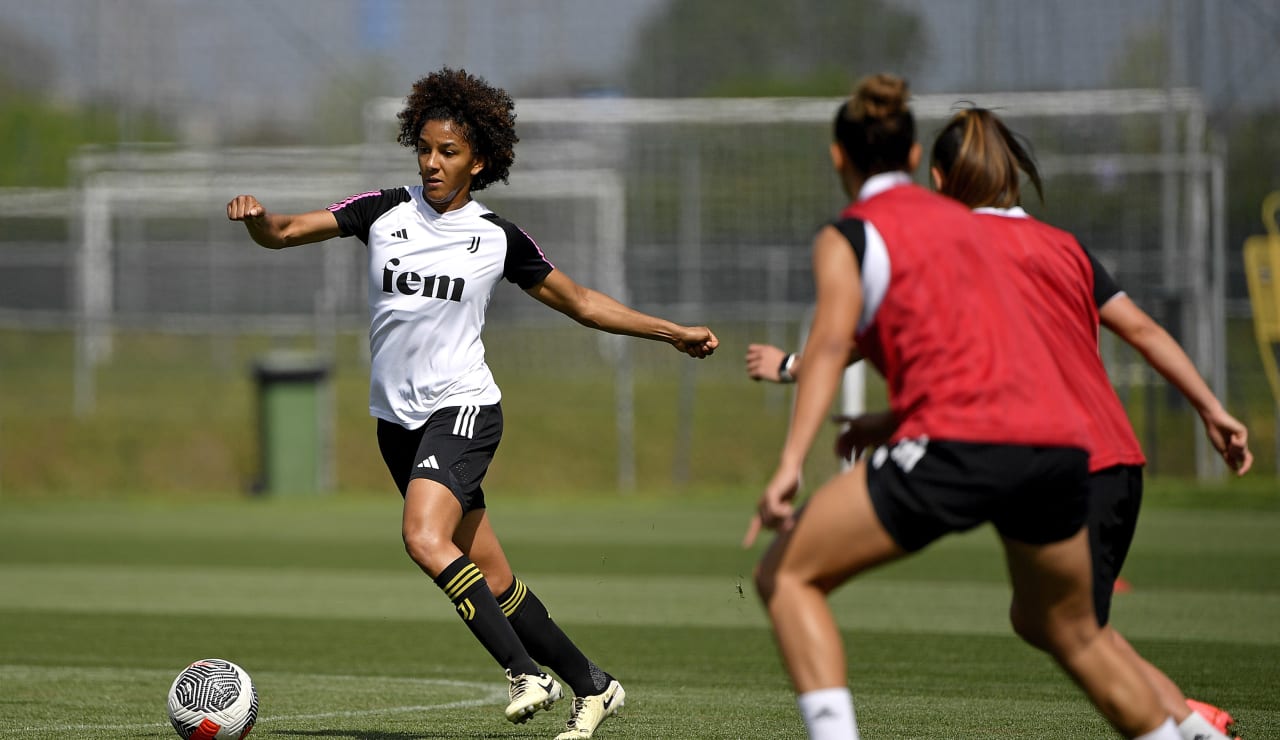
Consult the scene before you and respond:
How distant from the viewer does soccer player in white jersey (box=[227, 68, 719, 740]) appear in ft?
22.0

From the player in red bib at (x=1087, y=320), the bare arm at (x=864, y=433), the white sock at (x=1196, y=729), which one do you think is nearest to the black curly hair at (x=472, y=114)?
the player in red bib at (x=1087, y=320)

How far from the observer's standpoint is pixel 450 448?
6664 millimetres

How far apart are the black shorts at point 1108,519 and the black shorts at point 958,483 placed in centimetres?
77

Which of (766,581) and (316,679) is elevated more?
(766,581)

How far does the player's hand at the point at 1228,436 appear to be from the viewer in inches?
219

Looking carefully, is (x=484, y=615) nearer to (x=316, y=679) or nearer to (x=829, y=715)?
(x=829, y=715)

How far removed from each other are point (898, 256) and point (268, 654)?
622cm

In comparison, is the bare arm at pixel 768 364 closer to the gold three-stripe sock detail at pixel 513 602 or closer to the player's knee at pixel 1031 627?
the player's knee at pixel 1031 627

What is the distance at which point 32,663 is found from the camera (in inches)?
372

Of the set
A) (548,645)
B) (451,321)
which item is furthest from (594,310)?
(548,645)

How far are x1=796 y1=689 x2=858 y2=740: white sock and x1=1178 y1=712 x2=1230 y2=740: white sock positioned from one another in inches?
53.0

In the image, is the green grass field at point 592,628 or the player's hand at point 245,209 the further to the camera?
the green grass field at point 592,628

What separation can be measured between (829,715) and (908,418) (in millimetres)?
778

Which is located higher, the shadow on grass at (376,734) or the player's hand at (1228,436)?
the player's hand at (1228,436)
